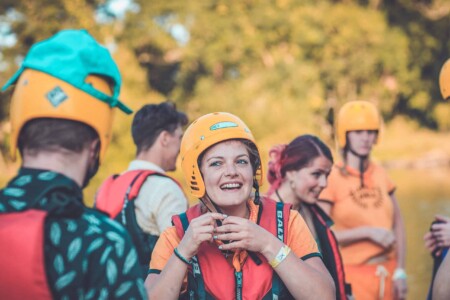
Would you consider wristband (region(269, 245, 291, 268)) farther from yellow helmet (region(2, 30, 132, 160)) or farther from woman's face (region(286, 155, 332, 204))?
woman's face (region(286, 155, 332, 204))

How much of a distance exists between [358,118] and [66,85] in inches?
150

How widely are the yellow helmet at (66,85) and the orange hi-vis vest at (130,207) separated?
1723 millimetres

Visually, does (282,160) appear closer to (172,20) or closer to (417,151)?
(417,151)

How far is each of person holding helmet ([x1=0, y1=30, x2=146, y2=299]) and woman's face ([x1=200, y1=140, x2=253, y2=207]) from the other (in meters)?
0.96

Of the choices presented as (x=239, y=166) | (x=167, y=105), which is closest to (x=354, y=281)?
(x=167, y=105)

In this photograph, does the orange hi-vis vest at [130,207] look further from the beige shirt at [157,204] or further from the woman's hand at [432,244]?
the woman's hand at [432,244]

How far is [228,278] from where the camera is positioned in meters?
2.60

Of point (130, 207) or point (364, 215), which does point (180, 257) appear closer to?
point (130, 207)

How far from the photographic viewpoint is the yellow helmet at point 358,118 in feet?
17.1

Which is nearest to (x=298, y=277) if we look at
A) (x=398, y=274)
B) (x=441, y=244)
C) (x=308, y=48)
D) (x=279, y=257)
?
(x=279, y=257)

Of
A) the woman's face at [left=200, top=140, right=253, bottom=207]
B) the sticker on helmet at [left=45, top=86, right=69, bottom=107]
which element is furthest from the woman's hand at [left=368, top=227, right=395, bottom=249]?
the sticker on helmet at [left=45, top=86, right=69, bottom=107]

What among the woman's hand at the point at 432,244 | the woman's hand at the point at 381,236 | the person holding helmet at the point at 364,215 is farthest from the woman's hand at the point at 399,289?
the woman's hand at the point at 432,244

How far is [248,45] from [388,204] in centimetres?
3069

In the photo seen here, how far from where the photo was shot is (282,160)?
13.4 ft
